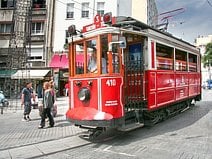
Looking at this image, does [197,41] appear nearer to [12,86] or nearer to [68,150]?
[12,86]

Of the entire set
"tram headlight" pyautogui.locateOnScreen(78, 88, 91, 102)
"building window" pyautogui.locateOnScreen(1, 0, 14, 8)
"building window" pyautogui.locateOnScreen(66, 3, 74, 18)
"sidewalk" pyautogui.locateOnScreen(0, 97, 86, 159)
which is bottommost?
"sidewalk" pyautogui.locateOnScreen(0, 97, 86, 159)

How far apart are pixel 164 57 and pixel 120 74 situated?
317 centimetres

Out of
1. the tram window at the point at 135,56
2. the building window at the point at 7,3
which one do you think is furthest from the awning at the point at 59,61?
the tram window at the point at 135,56

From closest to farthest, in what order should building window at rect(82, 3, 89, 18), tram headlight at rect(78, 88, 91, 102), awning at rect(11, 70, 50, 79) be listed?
1. tram headlight at rect(78, 88, 91, 102)
2. awning at rect(11, 70, 50, 79)
3. building window at rect(82, 3, 89, 18)

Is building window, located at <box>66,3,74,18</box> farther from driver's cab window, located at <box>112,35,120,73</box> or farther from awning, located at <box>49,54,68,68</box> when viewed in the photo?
driver's cab window, located at <box>112,35,120,73</box>

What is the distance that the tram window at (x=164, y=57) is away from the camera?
1057 cm

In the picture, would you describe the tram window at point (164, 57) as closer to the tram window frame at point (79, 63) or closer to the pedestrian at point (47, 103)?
the tram window frame at point (79, 63)

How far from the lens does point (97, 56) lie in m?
8.58

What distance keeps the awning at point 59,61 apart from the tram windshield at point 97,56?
18.7 m

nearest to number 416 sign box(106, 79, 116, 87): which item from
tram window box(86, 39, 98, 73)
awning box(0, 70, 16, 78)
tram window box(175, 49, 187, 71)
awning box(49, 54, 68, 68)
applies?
tram window box(86, 39, 98, 73)

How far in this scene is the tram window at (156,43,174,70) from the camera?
10570 millimetres

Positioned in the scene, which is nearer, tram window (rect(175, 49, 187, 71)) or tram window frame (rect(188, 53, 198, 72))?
tram window (rect(175, 49, 187, 71))

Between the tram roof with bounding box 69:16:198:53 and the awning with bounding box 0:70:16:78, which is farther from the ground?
the tram roof with bounding box 69:16:198:53

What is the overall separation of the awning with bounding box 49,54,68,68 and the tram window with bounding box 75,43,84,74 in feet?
59.8
